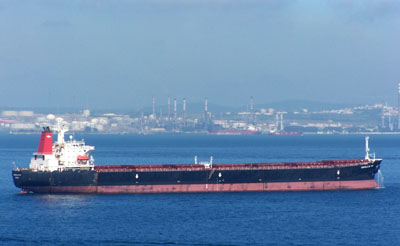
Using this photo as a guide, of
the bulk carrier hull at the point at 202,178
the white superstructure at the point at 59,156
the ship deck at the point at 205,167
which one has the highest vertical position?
the white superstructure at the point at 59,156

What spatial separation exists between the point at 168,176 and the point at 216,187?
396 cm

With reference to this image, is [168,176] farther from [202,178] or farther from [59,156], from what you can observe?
[59,156]

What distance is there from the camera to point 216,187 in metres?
59.3

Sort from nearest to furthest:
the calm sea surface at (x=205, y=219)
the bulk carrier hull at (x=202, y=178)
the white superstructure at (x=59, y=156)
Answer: the calm sea surface at (x=205, y=219)
the bulk carrier hull at (x=202, y=178)
the white superstructure at (x=59, y=156)

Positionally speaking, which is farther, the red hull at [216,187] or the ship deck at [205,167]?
the ship deck at [205,167]

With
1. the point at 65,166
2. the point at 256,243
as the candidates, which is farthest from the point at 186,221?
the point at 65,166

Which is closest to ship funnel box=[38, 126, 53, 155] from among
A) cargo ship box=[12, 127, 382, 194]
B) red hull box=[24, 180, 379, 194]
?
cargo ship box=[12, 127, 382, 194]

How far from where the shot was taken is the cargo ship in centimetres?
5709

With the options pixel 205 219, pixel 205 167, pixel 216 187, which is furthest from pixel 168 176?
pixel 205 219

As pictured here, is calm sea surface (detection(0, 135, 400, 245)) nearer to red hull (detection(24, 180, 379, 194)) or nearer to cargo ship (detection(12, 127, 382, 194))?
red hull (detection(24, 180, 379, 194))

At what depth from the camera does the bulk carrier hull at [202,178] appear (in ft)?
187

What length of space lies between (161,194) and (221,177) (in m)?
4.97

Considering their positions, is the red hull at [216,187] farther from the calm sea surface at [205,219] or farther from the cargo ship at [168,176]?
the calm sea surface at [205,219]

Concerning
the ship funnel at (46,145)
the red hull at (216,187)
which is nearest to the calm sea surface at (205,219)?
the red hull at (216,187)
